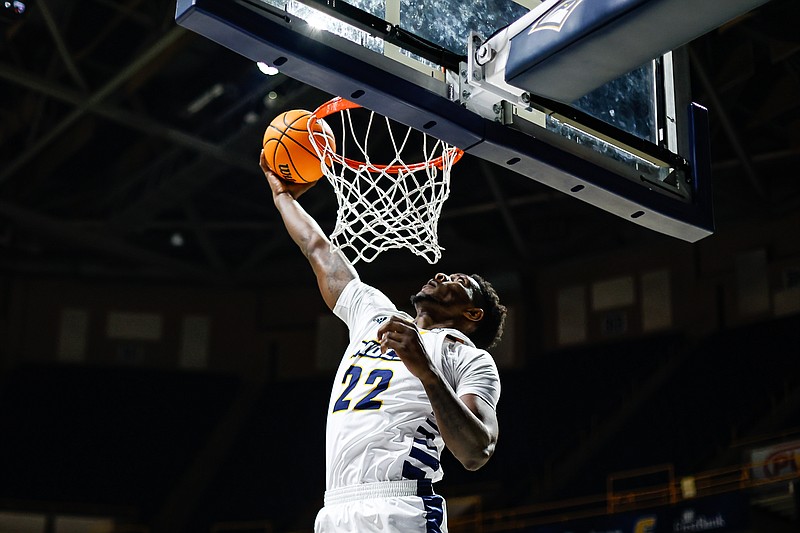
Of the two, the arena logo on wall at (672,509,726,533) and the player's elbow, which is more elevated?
the player's elbow

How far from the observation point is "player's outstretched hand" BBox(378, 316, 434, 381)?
3.13 metres

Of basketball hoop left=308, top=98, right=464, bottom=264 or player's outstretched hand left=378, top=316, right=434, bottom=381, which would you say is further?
basketball hoop left=308, top=98, right=464, bottom=264

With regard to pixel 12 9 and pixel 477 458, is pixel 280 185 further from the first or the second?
pixel 12 9

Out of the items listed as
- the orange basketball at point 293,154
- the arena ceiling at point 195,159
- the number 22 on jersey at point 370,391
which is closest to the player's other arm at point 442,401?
the number 22 on jersey at point 370,391

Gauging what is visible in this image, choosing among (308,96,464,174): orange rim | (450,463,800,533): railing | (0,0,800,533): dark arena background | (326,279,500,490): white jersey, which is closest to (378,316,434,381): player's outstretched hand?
(326,279,500,490): white jersey

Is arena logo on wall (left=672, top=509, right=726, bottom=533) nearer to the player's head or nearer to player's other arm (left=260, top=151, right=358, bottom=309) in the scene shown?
the player's head

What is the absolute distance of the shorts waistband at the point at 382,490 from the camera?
3400 mm

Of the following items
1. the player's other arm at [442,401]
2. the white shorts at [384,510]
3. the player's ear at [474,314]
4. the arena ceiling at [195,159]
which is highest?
the arena ceiling at [195,159]

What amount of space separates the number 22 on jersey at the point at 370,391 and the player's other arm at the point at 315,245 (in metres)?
0.55

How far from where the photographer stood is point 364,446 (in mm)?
3479

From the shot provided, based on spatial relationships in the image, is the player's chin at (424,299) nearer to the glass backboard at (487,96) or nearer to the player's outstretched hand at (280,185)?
the glass backboard at (487,96)

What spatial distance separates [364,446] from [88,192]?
13.8 meters

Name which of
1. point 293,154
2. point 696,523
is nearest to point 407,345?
point 293,154

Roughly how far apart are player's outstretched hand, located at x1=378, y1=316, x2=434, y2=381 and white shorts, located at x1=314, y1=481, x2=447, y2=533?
47 centimetres
